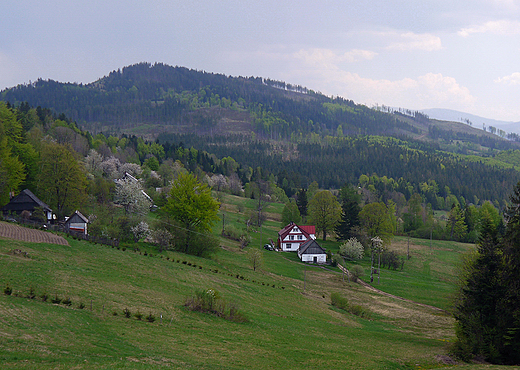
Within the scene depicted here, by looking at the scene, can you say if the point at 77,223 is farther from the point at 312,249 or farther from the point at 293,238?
the point at 293,238

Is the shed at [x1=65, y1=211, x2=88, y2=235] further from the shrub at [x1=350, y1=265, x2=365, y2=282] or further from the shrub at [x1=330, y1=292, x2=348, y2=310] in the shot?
the shrub at [x1=350, y1=265, x2=365, y2=282]

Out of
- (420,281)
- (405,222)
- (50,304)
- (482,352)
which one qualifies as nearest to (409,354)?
(482,352)

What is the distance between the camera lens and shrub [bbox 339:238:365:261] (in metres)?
71.7

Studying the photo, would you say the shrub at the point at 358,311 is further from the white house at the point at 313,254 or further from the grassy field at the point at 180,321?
the white house at the point at 313,254

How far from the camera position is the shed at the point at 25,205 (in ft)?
178

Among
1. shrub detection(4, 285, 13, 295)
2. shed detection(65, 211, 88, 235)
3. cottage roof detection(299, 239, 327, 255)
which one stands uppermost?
shrub detection(4, 285, 13, 295)

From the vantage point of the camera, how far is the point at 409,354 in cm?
2708

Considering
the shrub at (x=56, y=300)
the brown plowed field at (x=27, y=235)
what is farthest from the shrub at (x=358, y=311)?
the shrub at (x=56, y=300)

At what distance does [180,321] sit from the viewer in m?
25.0

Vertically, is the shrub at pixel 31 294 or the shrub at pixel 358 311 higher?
the shrub at pixel 31 294

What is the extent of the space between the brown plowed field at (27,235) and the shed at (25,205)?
14311 mm

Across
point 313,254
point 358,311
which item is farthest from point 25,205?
point 313,254

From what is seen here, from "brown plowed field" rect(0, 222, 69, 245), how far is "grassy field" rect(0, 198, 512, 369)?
6.01ft

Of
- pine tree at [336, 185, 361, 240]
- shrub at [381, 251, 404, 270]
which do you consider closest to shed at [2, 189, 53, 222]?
pine tree at [336, 185, 361, 240]
